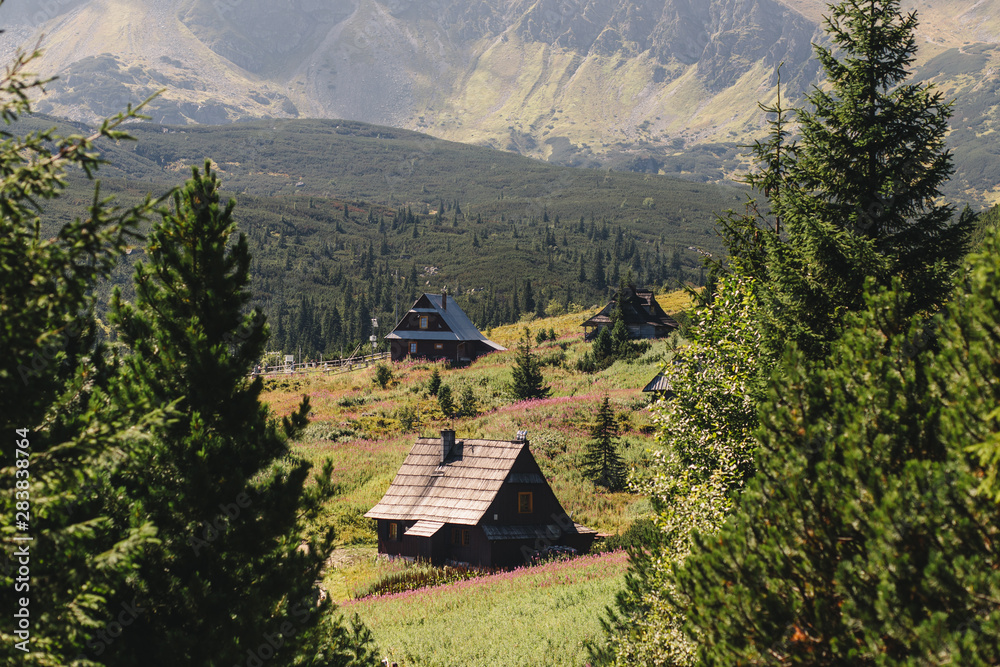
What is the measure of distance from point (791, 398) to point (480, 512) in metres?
21.1

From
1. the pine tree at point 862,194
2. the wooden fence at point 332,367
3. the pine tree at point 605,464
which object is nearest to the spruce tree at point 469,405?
the pine tree at point 605,464

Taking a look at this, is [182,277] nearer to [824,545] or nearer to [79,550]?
[79,550]

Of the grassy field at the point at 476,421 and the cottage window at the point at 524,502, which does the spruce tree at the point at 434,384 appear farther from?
the cottage window at the point at 524,502

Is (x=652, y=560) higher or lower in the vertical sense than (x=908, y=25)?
lower

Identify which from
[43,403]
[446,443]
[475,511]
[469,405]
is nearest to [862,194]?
[43,403]

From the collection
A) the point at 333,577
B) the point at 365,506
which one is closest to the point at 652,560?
the point at 333,577

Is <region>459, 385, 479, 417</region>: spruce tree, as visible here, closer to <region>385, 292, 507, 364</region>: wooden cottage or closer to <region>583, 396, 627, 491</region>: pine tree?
<region>583, 396, 627, 491</region>: pine tree

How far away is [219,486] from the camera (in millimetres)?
8633

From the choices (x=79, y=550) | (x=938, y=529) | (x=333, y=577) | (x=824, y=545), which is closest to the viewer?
(x=938, y=529)

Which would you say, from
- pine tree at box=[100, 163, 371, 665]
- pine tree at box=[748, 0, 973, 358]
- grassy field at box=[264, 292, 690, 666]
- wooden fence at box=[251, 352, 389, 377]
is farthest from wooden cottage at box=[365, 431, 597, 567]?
wooden fence at box=[251, 352, 389, 377]

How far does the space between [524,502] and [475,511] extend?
2.24 m

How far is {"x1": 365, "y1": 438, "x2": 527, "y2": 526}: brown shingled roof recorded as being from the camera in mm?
28906

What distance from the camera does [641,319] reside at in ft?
258

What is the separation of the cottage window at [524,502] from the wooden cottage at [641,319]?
158 ft
